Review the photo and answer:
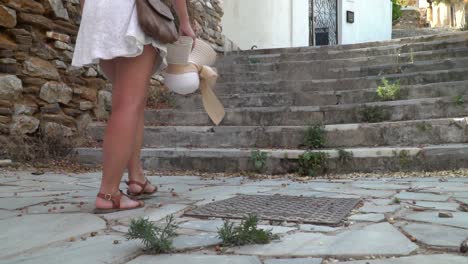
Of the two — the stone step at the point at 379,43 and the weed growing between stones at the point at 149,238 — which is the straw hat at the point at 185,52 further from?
the stone step at the point at 379,43

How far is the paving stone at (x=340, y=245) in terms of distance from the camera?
58.2 inches

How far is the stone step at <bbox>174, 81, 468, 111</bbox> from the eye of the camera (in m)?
4.45

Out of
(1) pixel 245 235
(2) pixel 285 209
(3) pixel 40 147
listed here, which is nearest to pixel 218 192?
(2) pixel 285 209

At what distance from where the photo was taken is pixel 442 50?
5539mm

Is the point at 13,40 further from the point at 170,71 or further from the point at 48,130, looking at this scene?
the point at 170,71

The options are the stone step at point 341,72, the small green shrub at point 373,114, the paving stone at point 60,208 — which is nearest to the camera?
the paving stone at point 60,208

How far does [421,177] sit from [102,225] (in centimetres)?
227

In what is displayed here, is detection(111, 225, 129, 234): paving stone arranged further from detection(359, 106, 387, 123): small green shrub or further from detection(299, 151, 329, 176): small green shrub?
detection(359, 106, 387, 123): small green shrub

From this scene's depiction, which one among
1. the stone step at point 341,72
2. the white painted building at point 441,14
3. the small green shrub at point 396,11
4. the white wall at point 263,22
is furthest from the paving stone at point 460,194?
the small green shrub at point 396,11

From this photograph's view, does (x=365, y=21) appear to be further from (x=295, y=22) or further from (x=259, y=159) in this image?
(x=259, y=159)

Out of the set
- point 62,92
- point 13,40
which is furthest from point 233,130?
point 13,40

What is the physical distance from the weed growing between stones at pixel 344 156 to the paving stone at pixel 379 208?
134cm

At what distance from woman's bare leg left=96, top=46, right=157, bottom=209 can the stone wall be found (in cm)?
217

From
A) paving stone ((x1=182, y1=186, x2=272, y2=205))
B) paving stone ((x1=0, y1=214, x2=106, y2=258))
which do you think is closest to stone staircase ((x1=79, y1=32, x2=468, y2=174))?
paving stone ((x1=182, y1=186, x2=272, y2=205))
